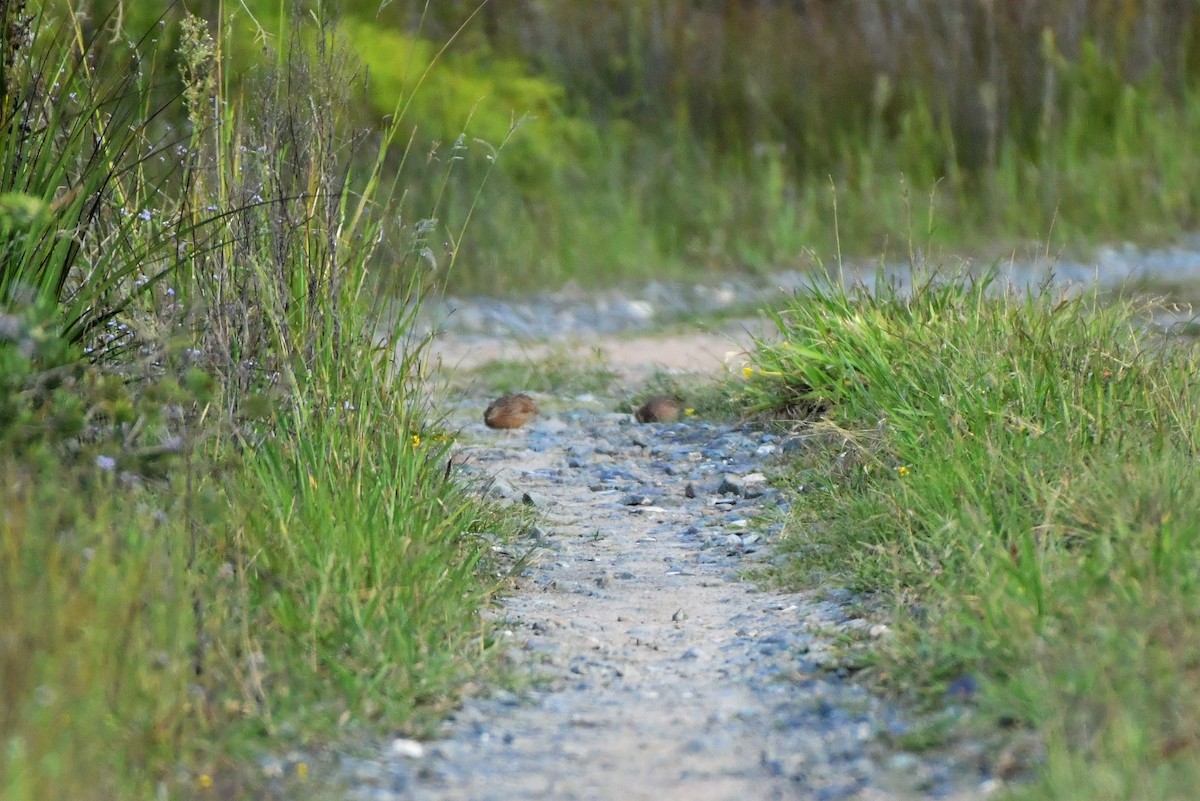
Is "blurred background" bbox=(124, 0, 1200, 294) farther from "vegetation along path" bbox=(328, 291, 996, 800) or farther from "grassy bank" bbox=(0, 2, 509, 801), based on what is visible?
"grassy bank" bbox=(0, 2, 509, 801)

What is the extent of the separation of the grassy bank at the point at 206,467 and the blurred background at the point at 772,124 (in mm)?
5040

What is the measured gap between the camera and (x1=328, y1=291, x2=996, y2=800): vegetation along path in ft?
10.5

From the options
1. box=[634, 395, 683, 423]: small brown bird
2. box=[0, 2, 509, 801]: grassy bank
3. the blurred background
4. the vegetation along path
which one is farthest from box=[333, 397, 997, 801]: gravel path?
the blurred background

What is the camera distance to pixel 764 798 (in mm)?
3121

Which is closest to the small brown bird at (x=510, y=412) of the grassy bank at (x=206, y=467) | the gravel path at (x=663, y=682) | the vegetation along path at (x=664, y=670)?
the vegetation along path at (x=664, y=670)

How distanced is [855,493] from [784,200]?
21.7ft

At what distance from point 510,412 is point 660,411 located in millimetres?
647

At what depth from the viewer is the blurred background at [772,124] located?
413 inches

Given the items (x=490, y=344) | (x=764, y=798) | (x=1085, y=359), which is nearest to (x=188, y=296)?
(x=764, y=798)

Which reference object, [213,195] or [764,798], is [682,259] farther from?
[764,798]

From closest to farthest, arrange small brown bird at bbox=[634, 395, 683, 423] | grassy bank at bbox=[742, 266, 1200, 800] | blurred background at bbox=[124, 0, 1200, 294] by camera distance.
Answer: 1. grassy bank at bbox=[742, 266, 1200, 800]
2. small brown bird at bbox=[634, 395, 683, 423]
3. blurred background at bbox=[124, 0, 1200, 294]

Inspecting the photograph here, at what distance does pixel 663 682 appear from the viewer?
12.5 feet

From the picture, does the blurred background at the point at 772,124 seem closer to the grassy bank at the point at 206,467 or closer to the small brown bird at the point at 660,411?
the small brown bird at the point at 660,411

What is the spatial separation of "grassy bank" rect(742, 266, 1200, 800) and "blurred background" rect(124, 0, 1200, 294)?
13.7ft
